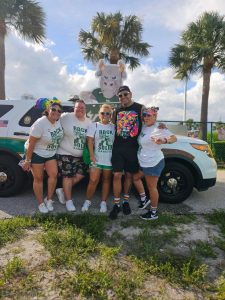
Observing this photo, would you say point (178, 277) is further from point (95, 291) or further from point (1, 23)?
point (1, 23)

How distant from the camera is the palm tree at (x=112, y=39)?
16062 mm

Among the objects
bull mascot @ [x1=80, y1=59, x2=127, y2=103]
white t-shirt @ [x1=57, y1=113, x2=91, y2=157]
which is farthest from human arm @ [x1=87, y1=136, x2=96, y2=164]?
bull mascot @ [x1=80, y1=59, x2=127, y2=103]

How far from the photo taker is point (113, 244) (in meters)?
3.46

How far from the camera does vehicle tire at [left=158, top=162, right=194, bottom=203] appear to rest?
16.2 feet

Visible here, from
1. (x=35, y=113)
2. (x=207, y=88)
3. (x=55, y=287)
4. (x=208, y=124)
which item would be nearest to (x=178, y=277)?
(x=55, y=287)

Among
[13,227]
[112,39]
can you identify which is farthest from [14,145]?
[112,39]

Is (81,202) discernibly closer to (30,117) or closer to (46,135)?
(46,135)

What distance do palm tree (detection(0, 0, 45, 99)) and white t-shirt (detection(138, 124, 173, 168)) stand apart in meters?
10.1

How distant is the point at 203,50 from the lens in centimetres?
1631

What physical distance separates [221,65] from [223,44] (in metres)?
1.13

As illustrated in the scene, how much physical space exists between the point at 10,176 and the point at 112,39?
1303 cm

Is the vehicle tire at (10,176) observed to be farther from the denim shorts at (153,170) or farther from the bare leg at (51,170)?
the denim shorts at (153,170)

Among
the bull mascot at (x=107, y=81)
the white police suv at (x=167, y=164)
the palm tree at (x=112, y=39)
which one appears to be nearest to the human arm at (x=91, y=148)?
the white police suv at (x=167, y=164)

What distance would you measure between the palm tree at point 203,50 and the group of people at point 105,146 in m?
13.5
